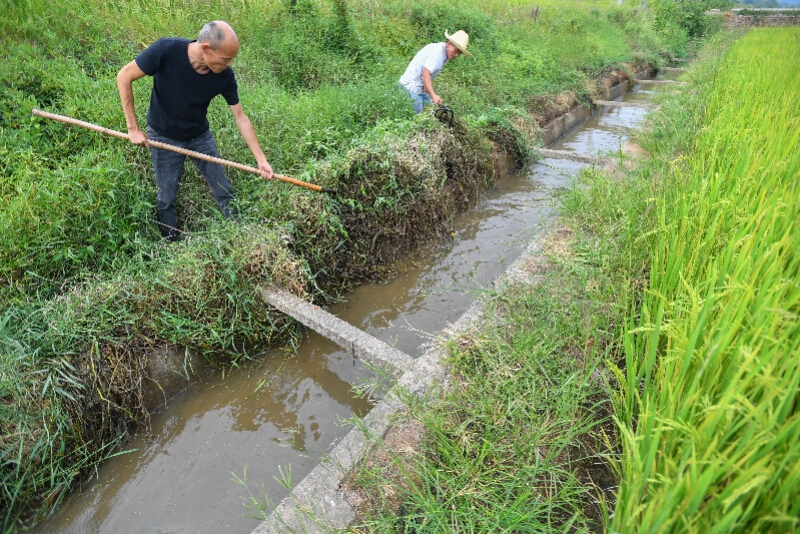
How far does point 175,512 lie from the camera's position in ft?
6.95

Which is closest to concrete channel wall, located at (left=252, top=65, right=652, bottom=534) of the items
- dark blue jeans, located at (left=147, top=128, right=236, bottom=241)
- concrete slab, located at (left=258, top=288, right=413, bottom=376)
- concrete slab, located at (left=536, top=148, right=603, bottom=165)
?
concrete slab, located at (left=258, top=288, right=413, bottom=376)

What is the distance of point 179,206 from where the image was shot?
11.8 feet

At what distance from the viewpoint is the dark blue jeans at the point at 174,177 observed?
3.26m

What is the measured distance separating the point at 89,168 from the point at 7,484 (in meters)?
2.05

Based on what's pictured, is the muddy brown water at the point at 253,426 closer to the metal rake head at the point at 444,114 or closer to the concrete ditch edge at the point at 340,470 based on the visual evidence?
the concrete ditch edge at the point at 340,470

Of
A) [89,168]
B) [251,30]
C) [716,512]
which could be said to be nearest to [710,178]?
[716,512]

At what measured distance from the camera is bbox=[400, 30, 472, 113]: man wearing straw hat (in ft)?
16.4

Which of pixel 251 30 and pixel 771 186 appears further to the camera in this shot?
pixel 251 30

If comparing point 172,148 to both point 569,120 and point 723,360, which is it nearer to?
point 723,360

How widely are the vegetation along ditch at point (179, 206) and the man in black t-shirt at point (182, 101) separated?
0.63 feet

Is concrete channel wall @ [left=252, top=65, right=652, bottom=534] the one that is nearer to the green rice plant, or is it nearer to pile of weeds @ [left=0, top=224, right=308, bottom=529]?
pile of weeds @ [left=0, top=224, right=308, bottom=529]

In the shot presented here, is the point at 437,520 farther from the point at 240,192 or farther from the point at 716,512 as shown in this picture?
the point at 240,192

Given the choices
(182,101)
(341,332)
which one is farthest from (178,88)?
(341,332)

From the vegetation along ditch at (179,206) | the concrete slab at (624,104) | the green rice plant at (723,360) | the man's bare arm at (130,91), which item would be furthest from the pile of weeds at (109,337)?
the concrete slab at (624,104)
